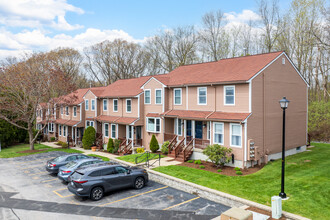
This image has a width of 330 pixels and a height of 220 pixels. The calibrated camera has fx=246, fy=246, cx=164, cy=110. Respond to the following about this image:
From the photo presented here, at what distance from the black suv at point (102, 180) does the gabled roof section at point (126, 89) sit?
13.4 m

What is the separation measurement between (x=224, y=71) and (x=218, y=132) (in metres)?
5.47

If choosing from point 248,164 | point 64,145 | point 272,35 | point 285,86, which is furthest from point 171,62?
point 248,164

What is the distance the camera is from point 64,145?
31.8m

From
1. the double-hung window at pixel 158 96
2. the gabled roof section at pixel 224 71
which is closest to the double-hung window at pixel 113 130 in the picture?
the double-hung window at pixel 158 96

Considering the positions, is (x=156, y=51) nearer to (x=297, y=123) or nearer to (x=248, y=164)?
(x=297, y=123)

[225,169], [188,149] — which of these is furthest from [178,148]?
[225,169]

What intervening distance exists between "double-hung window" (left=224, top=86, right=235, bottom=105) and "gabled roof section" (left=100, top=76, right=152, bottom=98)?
1064 cm

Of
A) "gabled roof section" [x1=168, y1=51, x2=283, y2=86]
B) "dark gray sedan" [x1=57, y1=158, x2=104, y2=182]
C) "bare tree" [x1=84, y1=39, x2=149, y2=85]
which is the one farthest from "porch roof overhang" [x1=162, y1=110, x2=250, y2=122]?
"bare tree" [x1=84, y1=39, x2=149, y2=85]

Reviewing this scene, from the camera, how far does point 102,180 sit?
44.2ft

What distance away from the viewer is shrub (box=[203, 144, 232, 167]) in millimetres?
17594

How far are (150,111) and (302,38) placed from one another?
24.8m

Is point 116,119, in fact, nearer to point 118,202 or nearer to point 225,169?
point 225,169

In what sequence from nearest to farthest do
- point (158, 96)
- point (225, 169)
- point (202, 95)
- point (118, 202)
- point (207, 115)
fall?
point (118, 202) → point (225, 169) → point (207, 115) → point (202, 95) → point (158, 96)

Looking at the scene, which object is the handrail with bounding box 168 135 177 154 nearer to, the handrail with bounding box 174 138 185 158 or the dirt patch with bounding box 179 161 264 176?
the handrail with bounding box 174 138 185 158
